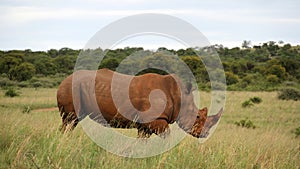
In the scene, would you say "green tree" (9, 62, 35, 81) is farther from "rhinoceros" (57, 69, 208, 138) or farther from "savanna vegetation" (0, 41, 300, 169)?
"rhinoceros" (57, 69, 208, 138)

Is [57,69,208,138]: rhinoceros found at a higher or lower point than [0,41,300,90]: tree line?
higher

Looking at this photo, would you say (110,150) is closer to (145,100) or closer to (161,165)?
(161,165)

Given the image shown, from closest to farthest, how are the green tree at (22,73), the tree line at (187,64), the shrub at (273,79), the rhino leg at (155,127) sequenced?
the rhino leg at (155,127) → the tree line at (187,64) → the green tree at (22,73) → the shrub at (273,79)

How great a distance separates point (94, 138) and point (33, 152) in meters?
1.18

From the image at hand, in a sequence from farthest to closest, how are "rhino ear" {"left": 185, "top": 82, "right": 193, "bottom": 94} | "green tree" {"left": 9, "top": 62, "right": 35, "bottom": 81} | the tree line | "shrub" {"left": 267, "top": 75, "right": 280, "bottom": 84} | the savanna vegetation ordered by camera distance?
"shrub" {"left": 267, "top": 75, "right": 280, "bottom": 84}, "green tree" {"left": 9, "top": 62, "right": 35, "bottom": 81}, the tree line, "rhino ear" {"left": 185, "top": 82, "right": 193, "bottom": 94}, the savanna vegetation

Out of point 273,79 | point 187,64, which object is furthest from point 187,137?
point 273,79

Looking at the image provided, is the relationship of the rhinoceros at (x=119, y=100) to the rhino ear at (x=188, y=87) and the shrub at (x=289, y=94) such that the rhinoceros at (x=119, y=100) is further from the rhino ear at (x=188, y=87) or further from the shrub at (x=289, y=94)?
the shrub at (x=289, y=94)

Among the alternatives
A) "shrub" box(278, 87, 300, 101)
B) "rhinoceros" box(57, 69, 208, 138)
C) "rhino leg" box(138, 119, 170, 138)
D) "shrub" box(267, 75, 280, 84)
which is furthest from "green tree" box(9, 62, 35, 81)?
"rhino leg" box(138, 119, 170, 138)

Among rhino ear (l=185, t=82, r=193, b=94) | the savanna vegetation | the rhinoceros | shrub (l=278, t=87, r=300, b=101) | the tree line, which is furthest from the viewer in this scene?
the tree line

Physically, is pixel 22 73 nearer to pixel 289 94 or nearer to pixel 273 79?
pixel 273 79

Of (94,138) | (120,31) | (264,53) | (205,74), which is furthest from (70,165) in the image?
(264,53)

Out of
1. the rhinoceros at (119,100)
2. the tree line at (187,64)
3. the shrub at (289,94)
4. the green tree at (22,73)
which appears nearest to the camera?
the rhinoceros at (119,100)

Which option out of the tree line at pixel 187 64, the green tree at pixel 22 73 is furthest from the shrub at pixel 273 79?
the green tree at pixel 22 73

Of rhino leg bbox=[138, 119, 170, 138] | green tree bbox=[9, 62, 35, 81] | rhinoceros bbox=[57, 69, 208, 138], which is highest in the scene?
rhinoceros bbox=[57, 69, 208, 138]
